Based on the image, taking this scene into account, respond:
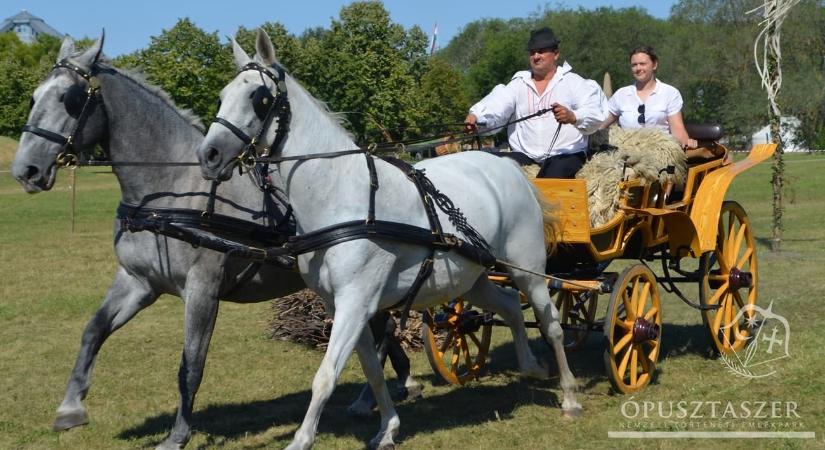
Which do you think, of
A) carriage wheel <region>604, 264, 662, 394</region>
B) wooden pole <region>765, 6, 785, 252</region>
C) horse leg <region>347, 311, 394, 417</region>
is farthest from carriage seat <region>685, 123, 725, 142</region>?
wooden pole <region>765, 6, 785, 252</region>

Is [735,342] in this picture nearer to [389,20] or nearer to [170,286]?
[170,286]

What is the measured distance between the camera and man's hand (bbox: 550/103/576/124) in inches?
255

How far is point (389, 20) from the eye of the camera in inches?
2076

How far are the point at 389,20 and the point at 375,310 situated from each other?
48.9 metres

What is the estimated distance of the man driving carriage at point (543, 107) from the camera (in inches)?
273

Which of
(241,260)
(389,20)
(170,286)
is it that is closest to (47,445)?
(170,286)


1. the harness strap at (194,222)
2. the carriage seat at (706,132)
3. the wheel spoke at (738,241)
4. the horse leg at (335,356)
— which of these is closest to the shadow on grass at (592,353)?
the wheel spoke at (738,241)

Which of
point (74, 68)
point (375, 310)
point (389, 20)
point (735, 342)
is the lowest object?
point (735, 342)

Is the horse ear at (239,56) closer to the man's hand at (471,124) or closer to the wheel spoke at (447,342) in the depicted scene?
the man's hand at (471,124)

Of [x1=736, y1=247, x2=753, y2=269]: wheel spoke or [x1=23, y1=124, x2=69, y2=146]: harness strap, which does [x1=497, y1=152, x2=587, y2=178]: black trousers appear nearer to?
[x1=736, y1=247, x2=753, y2=269]: wheel spoke

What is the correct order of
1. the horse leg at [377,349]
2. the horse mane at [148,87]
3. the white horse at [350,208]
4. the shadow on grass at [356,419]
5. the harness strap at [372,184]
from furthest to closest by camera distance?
1. the horse leg at [377,349]
2. the shadow on grass at [356,419]
3. the horse mane at [148,87]
4. the harness strap at [372,184]
5. the white horse at [350,208]

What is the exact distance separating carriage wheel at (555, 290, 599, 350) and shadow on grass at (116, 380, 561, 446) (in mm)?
583

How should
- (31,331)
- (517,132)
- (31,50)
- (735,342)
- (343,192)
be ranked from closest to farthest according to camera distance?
(343,192) → (517,132) → (735,342) → (31,331) → (31,50)

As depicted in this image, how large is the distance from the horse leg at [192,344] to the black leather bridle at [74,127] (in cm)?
99
